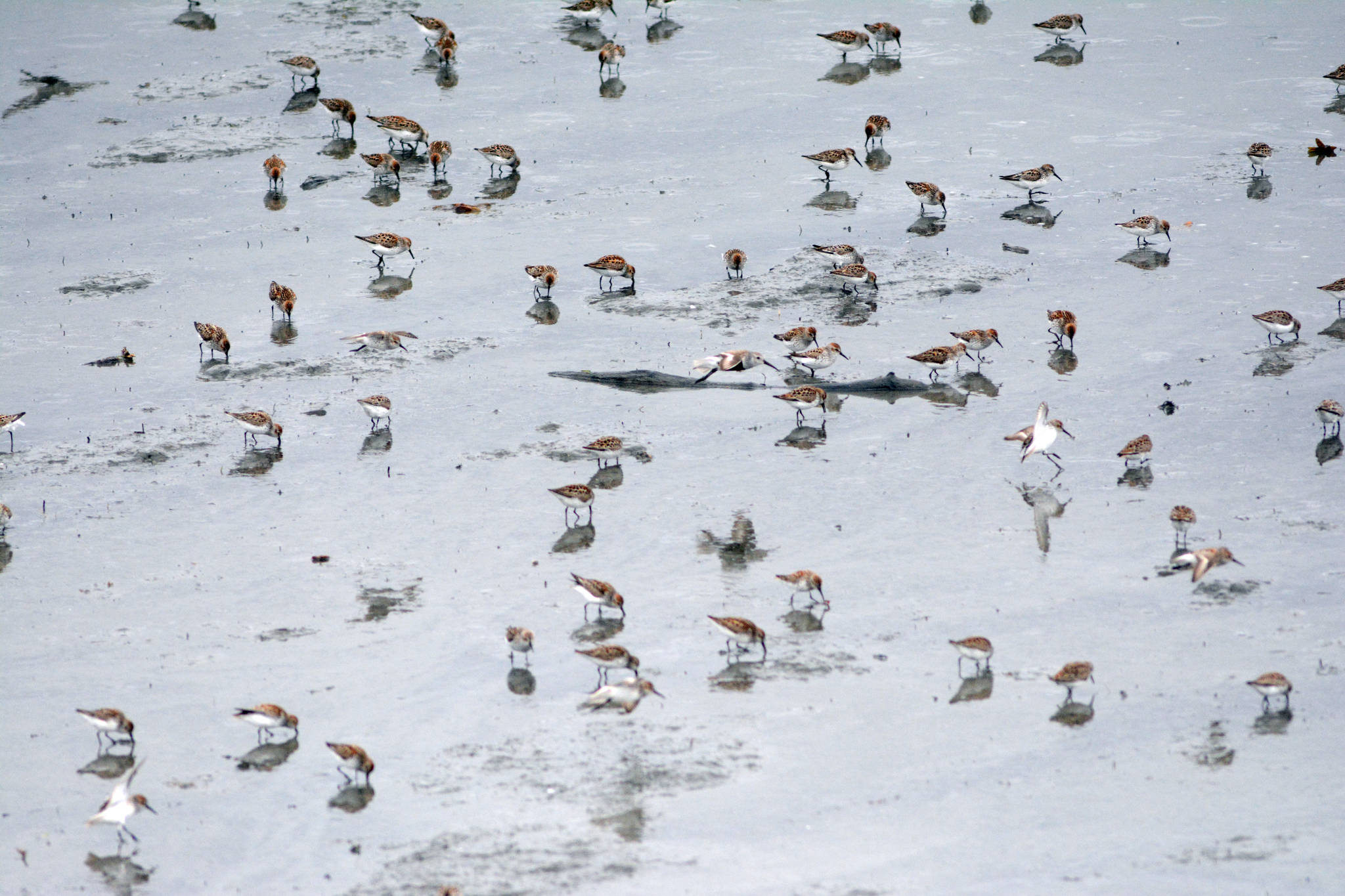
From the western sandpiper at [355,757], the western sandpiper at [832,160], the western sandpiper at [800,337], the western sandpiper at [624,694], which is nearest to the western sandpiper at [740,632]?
the western sandpiper at [624,694]

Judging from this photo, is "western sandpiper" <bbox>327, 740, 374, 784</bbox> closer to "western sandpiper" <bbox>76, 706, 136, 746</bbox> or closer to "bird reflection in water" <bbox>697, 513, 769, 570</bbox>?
"western sandpiper" <bbox>76, 706, 136, 746</bbox>

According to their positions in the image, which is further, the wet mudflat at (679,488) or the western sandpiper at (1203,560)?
the western sandpiper at (1203,560)

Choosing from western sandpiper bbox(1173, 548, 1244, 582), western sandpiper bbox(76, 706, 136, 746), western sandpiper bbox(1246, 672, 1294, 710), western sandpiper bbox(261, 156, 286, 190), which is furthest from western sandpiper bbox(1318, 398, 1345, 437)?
Answer: western sandpiper bbox(261, 156, 286, 190)

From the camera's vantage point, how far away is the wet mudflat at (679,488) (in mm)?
12570

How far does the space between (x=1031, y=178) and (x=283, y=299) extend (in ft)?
41.4

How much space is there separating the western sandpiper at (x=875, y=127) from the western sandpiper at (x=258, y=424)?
14.1 metres

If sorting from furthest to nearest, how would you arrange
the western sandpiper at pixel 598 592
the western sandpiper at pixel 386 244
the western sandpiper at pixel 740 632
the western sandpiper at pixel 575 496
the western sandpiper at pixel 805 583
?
the western sandpiper at pixel 386 244, the western sandpiper at pixel 575 496, the western sandpiper at pixel 805 583, the western sandpiper at pixel 598 592, the western sandpiper at pixel 740 632

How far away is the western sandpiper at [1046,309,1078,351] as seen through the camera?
21.8 meters

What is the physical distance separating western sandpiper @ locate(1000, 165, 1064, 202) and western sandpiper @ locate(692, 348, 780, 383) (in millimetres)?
7931

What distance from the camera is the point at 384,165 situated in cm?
2878

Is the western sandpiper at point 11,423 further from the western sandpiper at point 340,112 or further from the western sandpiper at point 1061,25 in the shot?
the western sandpiper at point 1061,25

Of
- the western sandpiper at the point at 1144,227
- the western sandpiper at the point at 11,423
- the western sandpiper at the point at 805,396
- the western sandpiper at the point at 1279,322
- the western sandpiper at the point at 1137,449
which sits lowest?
the western sandpiper at the point at 11,423

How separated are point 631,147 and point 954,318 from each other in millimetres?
9536

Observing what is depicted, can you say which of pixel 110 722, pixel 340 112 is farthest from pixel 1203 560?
pixel 340 112
